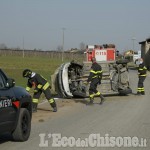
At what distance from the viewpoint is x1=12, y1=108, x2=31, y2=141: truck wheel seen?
910cm

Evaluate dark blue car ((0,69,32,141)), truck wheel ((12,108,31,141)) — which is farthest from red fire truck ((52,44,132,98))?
truck wheel ((12,108,31,141))

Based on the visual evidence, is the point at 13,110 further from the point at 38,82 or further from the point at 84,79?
the point at 84,79

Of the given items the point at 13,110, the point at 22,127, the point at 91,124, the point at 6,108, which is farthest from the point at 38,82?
the point at 6,108

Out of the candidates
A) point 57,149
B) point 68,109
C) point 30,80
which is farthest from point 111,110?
point 57,149

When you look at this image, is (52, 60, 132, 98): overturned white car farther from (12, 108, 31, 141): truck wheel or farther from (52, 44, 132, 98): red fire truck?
(12, 108, 31, 141): truck wheel

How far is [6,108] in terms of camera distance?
27.4 ft

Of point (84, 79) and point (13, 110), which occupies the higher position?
point (13, 110)

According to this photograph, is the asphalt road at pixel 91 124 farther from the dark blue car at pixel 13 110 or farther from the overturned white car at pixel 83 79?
the overturned white car at pixel 83 79

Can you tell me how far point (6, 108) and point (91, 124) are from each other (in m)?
3.96

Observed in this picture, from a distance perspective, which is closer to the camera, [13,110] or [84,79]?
[13,110]

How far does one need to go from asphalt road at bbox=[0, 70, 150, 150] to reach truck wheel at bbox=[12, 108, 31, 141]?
135 millimetres

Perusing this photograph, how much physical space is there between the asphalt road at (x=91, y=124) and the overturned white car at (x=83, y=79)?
1805mm

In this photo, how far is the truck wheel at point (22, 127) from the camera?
29.9 feet

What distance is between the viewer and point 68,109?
15906 mm
